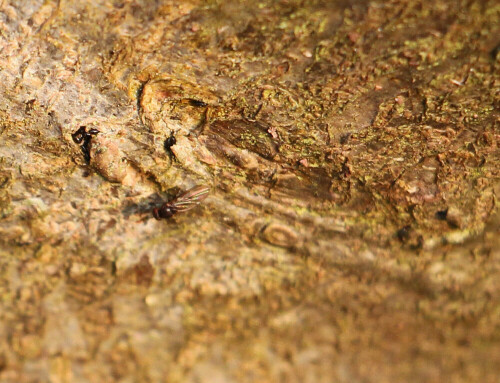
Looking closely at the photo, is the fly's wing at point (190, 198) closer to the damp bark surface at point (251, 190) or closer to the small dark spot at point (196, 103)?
the damp bark surface at point (251, 190)

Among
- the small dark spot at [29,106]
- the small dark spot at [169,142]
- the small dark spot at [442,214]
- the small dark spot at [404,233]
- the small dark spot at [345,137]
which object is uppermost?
the small dark spot at [29,106]

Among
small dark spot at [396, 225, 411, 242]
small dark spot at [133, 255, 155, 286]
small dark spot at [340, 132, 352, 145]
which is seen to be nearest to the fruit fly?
small dark spot at [133, 255, 155, 286]

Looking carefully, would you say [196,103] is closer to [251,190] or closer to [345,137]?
[251,190]

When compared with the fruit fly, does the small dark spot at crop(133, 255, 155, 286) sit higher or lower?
lower

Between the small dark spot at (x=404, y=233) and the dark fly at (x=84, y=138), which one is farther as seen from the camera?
the dark fly at (x=84, y=138)

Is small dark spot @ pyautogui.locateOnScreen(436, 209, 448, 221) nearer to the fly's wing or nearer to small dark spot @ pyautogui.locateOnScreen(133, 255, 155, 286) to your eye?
the fly's wing

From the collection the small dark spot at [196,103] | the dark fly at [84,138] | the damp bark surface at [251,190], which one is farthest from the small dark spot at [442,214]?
the dark fly at [84,138]

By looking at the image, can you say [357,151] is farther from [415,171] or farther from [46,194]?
[46,194]
